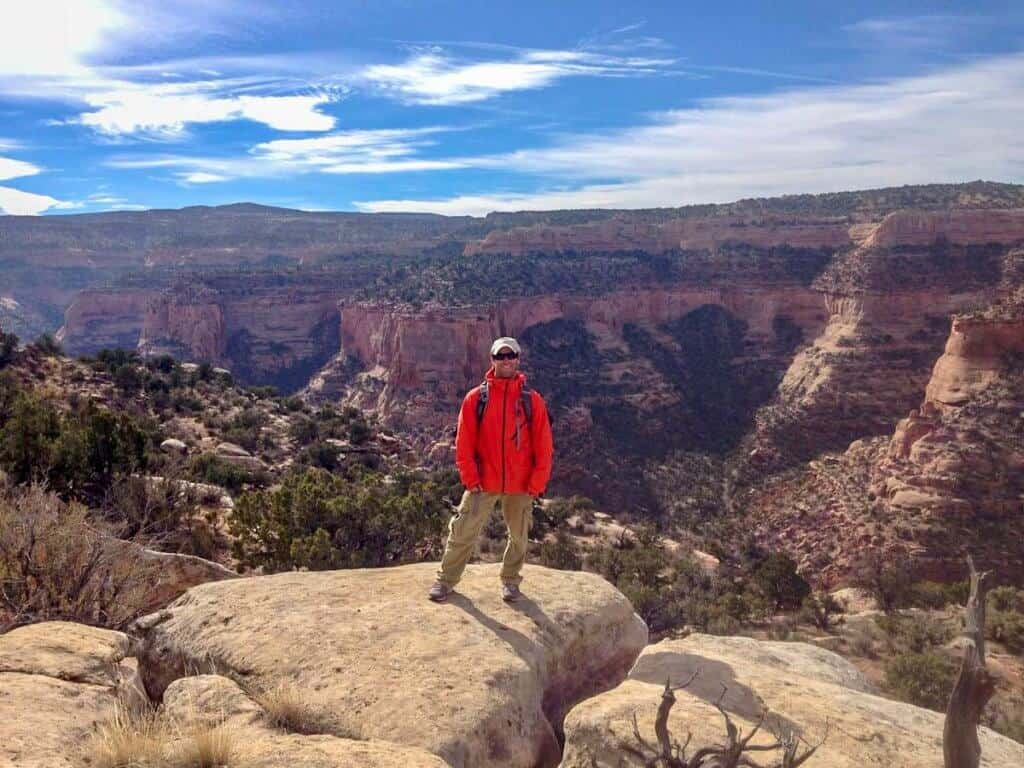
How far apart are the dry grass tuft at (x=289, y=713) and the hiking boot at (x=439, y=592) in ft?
6.44

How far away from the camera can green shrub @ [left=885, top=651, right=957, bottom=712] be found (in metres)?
10.1

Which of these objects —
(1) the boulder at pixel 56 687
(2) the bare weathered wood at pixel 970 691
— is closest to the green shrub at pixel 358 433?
(1) the boulder at pixel 56 687

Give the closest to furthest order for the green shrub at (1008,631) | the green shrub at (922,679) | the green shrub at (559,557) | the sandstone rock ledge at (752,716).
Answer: the sandstone rock ledge at (752,716) → the green shrub at (922,679) → the green shrub at (1008,631) → the green shrub at (559,557)

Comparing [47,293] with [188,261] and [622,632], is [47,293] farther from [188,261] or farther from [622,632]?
[622,632]

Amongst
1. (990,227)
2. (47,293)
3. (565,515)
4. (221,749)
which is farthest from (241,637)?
(47,293)

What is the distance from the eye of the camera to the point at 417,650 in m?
Answer: 5.48

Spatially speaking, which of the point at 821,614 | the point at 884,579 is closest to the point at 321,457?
the point at 821,614

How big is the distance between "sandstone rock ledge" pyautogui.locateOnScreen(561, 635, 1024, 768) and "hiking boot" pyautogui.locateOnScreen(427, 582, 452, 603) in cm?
182

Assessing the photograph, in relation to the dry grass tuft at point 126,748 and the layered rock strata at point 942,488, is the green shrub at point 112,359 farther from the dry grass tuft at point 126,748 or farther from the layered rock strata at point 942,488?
the layered rock strata at point 942,488

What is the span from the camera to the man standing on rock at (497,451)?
6523 millimetres

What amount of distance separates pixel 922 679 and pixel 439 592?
862cm

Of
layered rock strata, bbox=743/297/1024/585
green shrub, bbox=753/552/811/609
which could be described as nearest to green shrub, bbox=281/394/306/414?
green shrub, bbox=753/552/811/609

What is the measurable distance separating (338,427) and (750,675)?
2352 centimetres

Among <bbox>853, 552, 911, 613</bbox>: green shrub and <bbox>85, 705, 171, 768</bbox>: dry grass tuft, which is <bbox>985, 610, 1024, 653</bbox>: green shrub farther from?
<bbox>85, 705, 171, 768</bbox>: dry grass tuft
